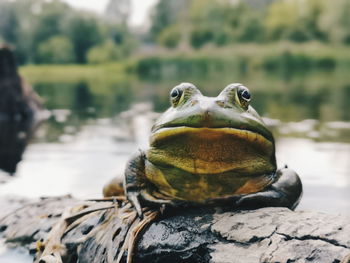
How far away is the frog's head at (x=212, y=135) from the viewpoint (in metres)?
2.88

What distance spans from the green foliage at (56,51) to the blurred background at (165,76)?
0.12m

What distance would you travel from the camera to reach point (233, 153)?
3.04 metres

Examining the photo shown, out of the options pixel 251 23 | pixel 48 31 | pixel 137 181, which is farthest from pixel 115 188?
pixel 251 23

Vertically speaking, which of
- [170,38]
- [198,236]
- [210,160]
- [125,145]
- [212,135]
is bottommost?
[170,38]

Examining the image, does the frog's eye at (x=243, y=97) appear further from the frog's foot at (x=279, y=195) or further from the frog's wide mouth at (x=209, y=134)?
the frog's foot at (x=279, y=195)

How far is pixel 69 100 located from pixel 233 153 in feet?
72.8

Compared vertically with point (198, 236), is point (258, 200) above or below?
above

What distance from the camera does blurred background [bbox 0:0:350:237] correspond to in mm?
9602

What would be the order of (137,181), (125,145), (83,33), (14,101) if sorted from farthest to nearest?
1. (83,33)
2. (14,101)
3. (125,145)
4. (137,181)

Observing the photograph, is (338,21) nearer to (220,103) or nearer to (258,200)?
(258,200)

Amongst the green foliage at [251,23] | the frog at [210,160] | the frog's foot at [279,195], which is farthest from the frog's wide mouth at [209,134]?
the green foliage at [251,23]

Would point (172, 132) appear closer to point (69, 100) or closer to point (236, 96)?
point (236, 96)

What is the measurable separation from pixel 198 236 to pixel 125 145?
9.14m

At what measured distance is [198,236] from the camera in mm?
3043
